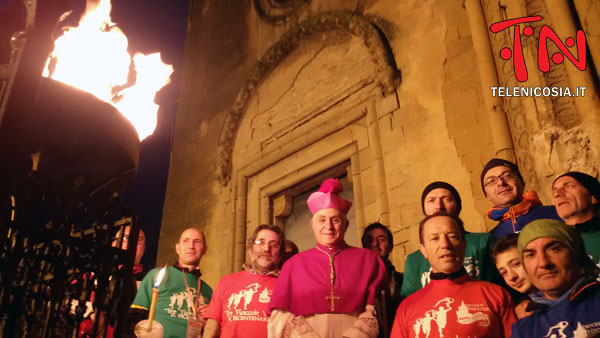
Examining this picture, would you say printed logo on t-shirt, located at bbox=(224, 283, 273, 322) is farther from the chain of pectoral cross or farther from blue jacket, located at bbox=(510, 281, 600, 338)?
blue jacket, located at bbox=(510, 281, 600, 338)

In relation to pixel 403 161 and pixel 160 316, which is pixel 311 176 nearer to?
→ pixel 403 161

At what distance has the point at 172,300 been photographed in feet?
11.6

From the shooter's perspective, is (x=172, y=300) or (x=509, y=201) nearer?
(x=509, y=201)

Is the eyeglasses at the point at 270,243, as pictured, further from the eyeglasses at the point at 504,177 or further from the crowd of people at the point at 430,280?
the eyeglasses at the point at 504,177

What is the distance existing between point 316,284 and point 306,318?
0.20 meters

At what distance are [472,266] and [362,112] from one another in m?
3.33

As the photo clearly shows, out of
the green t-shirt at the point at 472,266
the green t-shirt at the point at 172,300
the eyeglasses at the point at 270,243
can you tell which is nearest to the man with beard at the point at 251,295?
the eyeglasses at the point at 270,243

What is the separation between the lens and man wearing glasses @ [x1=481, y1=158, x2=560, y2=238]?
2924 millimetres

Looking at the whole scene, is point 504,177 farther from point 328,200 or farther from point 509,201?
point 328,200

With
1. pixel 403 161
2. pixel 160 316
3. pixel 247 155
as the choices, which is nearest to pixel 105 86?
pixel 160 316

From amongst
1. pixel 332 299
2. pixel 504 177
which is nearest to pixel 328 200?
pixel 332 299

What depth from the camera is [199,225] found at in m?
7.98

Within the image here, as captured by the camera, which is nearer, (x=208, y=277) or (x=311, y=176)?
(x=311, y=176)

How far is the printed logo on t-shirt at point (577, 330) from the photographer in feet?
5.81
